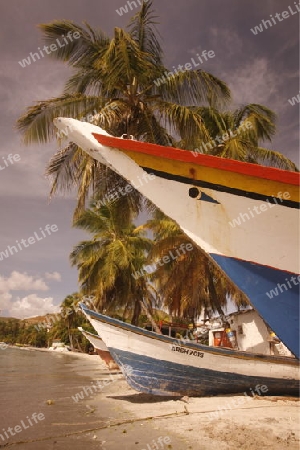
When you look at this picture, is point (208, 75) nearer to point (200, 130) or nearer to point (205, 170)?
point (200, 130)

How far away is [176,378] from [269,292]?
7.52m

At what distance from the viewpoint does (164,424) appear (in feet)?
20.1

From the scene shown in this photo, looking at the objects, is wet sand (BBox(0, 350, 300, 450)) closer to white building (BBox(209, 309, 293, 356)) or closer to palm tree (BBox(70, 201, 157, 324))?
white building (BBox(209, 309, 293, 356))

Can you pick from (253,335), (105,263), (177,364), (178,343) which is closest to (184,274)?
(253,335)

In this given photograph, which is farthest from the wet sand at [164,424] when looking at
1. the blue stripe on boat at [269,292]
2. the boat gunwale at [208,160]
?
the boat gunwale at [208,160]

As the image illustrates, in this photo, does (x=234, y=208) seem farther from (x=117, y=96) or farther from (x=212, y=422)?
(x=117, y=96)

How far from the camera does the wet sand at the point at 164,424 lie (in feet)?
16.4

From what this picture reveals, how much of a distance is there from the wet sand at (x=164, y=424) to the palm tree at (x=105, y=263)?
440 inches

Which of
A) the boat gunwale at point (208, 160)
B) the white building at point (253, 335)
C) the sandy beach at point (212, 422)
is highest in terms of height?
the boat gunwale at point (208, 160)

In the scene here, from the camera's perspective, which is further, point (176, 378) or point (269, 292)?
point (176, 378)

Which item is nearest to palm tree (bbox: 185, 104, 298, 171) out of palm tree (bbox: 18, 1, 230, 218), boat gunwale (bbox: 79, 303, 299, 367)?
palm tree (bbox: 18, 1, 230, 218)

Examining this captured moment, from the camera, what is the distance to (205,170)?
2559 millimetres

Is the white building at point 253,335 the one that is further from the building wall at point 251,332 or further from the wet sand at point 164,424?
the wet sand at point 164,424

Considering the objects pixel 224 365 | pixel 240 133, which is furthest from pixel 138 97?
pixel 224 365
